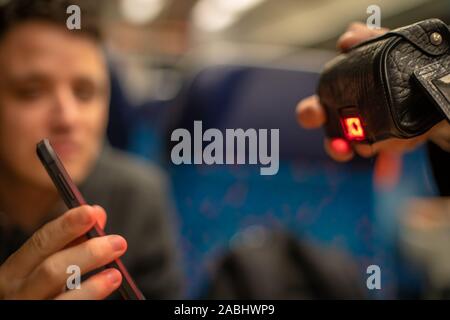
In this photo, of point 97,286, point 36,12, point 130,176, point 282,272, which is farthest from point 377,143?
point 130,176

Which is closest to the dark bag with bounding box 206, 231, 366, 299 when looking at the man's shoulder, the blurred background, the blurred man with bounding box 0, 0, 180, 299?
the blurred background

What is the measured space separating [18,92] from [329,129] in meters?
0.38

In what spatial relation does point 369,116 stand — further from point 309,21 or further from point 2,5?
point 309,21

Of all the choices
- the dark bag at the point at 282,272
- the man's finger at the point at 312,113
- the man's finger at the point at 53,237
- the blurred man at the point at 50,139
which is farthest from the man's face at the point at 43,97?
the dark bag at the point at 282,272

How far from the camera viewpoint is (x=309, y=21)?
3602 mm

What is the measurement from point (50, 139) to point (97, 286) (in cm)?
16

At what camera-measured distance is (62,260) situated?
482 mm

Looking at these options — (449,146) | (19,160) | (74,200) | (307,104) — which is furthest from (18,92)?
(449,146)

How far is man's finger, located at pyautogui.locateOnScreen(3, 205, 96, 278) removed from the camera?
0.48 m

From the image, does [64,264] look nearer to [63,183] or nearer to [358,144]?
[63,183]

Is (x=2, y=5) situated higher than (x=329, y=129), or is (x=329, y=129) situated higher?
(x=2, y=5)

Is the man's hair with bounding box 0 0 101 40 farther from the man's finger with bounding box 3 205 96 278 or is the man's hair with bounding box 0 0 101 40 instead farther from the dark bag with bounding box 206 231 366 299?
the dark bag with bounding box 206 231 366 299

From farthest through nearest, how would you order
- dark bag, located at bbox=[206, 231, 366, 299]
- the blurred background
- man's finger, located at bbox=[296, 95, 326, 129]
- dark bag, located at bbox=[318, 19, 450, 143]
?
the blurred background < dark bag, located at bbox=[206, 231, 366, 299] < man's finger, located at bbox=[296, 95, 326, 129] < dark bag, located at bbox=[318, 19, 450, 143]

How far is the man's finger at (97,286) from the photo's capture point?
19.4 inches
